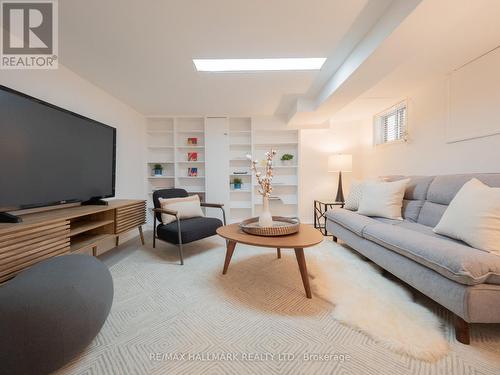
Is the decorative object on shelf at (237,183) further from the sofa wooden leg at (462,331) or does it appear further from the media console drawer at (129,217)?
the sofa wooden leg at (462,331)

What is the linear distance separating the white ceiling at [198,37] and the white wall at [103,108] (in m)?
0.16

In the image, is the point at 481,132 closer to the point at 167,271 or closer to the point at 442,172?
the point at 442,172

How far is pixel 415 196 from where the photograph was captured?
93.1 inches

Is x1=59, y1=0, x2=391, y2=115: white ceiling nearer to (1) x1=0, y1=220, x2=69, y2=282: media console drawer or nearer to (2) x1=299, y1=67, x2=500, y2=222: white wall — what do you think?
(2) x1=299, y1=67, x2=500, y2=222: white wall

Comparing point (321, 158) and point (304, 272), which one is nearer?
point (304, 272)

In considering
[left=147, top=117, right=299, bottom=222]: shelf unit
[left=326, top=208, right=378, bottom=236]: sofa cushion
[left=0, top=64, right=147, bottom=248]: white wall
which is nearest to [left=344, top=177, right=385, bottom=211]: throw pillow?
[left=326, top=208, right=378, bottom=236]: sofa cushion

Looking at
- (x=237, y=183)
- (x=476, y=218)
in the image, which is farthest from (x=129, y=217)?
(x=476, y=218)

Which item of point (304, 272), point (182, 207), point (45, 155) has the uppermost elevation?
point (45, 155)

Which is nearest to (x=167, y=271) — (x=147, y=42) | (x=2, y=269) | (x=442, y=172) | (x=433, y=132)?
(x=2, y=269)

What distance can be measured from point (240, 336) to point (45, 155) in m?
2.03

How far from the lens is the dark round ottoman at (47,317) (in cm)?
86

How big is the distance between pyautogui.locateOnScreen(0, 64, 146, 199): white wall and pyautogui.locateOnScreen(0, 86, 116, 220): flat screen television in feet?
1.22

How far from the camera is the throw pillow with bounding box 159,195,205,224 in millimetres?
2586

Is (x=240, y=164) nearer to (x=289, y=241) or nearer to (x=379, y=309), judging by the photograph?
(x=289, y=241)
